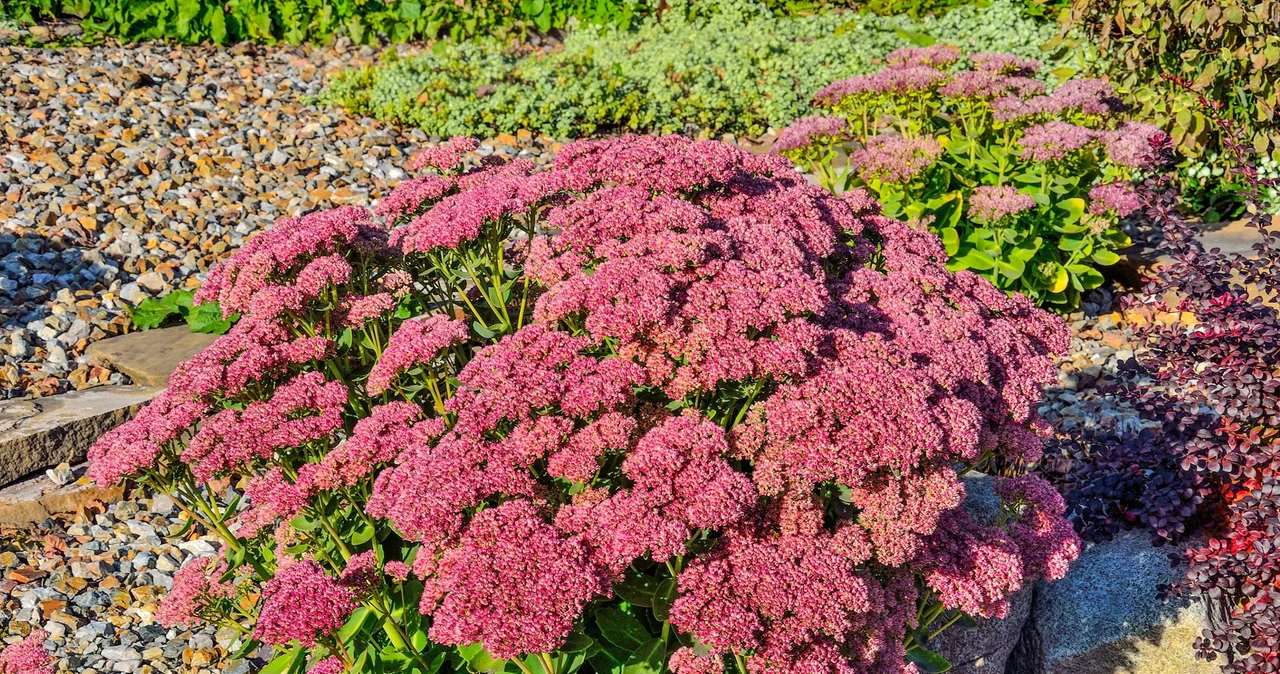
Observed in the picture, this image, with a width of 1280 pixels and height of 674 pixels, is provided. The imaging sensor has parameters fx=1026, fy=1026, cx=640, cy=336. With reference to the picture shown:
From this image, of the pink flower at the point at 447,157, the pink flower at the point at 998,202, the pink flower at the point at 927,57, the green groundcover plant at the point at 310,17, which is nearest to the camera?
the pink flower at the point at 447,157

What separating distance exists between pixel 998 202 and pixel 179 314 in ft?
14.4

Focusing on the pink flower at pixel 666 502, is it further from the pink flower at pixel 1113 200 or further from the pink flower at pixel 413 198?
the pink flower at pixel 1113 200

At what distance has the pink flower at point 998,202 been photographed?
4.98m

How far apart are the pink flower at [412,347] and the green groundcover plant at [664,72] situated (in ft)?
18.3

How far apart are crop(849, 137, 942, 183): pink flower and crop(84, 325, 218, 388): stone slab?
349 cm

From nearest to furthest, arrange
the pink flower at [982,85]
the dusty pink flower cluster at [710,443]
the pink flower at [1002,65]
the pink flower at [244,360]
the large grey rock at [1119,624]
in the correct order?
the dusty pink flower cluster at [710,443] < the pink flower at [244,360] < the large grey rock at [1119,624] < the pink flower at [982,85] < the pink flower at [1002,65]

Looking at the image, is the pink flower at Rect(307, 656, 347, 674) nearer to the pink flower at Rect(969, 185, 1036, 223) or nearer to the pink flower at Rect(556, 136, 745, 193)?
the pink flower at Rect(556, 136, 745, 193)

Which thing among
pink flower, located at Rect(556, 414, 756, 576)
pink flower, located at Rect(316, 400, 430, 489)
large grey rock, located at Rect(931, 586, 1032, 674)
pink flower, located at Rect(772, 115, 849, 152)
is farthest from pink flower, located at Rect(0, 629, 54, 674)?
pink flower, located at Rect(772, 115, 849, 152)

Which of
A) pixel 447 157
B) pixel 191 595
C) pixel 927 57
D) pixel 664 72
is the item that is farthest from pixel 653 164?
pixel 664 72

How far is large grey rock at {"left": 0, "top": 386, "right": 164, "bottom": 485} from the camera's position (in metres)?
4.42

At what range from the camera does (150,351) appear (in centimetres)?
522

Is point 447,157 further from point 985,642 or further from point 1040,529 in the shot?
point 985,642

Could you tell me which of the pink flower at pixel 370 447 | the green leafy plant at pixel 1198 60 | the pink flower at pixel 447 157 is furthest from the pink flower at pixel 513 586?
the green leafy plant at pixel 1198 60

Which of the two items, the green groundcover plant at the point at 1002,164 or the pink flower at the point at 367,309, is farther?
the green groundcover plant at the point at 1002,164
